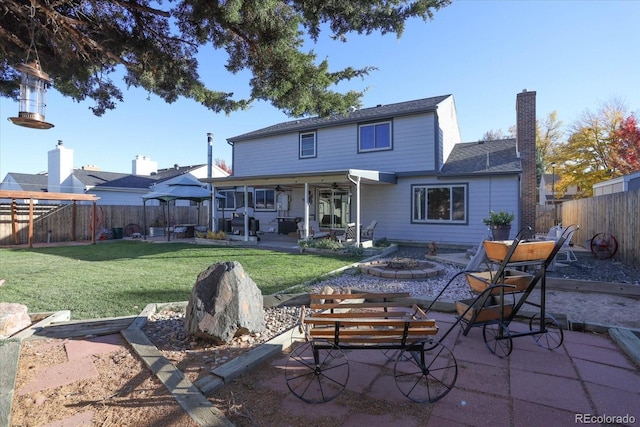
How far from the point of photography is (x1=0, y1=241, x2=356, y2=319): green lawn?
5.19m

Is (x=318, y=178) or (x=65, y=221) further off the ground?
Answer: (x=318, y=178)

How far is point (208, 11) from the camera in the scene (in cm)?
351

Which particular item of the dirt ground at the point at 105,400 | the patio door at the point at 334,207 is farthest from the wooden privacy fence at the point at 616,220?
the dirt ground at the point at 105,400

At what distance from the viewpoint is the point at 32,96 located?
3.17 metres

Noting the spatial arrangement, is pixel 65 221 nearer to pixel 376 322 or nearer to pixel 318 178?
pixel 318 178

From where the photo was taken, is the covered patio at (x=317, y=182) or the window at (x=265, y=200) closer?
the covered patio at (x=317, y=182)

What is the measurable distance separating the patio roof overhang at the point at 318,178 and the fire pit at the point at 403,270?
386cm

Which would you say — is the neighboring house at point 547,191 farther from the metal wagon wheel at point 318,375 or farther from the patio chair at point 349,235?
the metal wagon wheel at point 318,375

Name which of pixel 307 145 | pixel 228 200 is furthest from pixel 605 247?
pixel 228 200

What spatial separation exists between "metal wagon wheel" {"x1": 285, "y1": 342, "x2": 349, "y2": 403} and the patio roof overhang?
315 inches

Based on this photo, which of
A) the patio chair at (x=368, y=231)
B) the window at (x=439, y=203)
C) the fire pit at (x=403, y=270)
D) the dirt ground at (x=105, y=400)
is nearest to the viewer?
the dirt ground at (x=105, y=400)

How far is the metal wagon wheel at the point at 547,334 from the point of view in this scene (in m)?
3.48

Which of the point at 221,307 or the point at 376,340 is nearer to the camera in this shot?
the point at 376,340

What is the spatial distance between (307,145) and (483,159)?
7.76 metres
